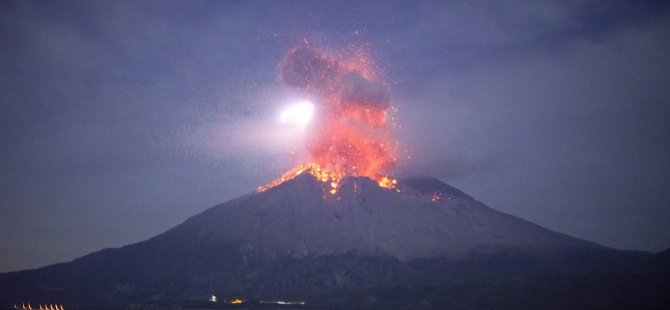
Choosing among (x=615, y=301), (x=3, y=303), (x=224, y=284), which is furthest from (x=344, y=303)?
(x=3, y=303)

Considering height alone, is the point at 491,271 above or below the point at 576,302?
above

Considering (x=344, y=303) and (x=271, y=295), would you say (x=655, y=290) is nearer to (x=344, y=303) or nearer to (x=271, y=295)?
(x=344, y=303)

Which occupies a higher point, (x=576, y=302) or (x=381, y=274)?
(x=381, y=274)

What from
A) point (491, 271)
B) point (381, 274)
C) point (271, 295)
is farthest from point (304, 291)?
point (491, 271)

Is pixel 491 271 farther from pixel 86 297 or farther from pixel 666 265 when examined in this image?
pixel 86 297

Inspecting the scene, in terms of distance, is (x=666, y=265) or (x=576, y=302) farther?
(x=666, y=265)

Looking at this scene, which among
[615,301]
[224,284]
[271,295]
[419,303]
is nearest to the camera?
[615,301]

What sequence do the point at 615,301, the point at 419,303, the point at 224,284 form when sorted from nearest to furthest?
the point at 615,301
the point at 419,303
the point at 224,284

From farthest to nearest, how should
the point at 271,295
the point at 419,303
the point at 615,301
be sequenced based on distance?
the point at 271,295 < the point at 419,303 < the point at 615,301

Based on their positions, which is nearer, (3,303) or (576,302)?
(576,302)
